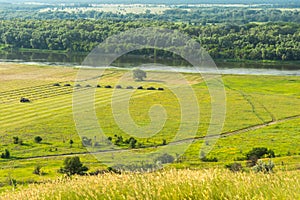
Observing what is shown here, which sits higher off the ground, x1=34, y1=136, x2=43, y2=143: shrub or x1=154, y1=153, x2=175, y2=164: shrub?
x1=154, y1=153, x2=175, y2=164: shrub

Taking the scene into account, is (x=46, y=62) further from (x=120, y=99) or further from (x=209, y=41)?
(x=120, y=99)

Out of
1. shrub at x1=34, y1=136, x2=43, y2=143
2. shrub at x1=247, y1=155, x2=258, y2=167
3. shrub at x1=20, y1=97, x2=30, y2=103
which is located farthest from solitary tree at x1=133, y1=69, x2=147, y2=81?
shrub at x1=247, y1=155, x2=258, y2=167

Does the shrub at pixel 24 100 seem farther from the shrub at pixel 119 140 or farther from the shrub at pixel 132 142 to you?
the shrub at pixel 132 142

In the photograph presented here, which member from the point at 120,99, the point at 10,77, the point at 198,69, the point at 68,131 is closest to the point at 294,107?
the point at 120,99

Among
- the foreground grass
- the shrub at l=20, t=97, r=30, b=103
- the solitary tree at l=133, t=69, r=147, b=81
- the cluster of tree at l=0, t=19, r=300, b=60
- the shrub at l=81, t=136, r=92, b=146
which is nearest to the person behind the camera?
the foreground grass

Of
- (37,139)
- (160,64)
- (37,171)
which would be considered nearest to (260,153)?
(37,171)

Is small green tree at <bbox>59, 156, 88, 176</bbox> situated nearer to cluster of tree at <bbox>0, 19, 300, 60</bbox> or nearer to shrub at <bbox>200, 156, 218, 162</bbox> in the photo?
shrub at <bbox>200, 156, 218, 162</bbox>

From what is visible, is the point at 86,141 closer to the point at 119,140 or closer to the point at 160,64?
the point at 119,140
